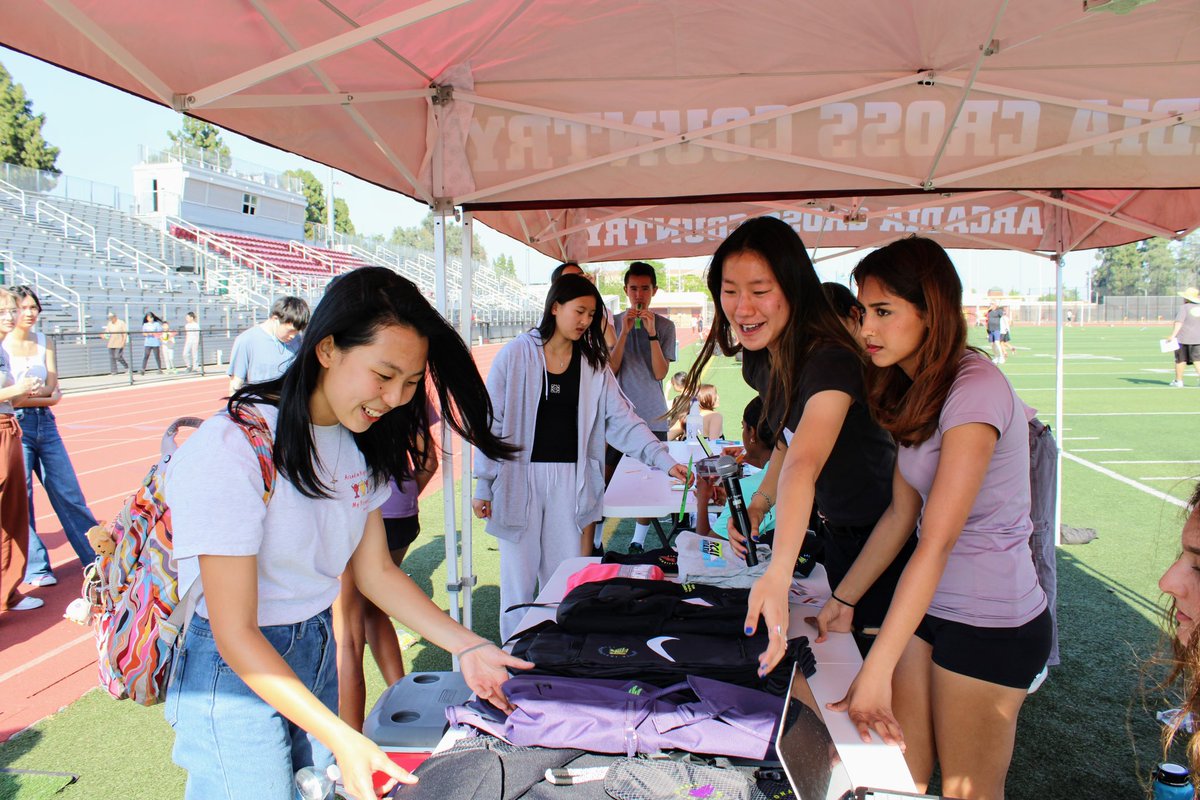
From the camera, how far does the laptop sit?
1303mm

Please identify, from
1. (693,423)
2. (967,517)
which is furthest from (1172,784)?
(693,423)

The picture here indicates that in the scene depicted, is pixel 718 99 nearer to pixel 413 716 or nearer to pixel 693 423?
pixel 413 716

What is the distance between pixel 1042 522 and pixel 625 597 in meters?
1.74

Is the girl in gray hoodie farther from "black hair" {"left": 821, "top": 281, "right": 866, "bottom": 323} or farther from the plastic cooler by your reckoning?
the plastic cooler

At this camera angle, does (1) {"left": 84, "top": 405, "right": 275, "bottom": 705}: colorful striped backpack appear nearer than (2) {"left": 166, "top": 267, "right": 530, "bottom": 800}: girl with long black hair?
No

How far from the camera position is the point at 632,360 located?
5961 mm

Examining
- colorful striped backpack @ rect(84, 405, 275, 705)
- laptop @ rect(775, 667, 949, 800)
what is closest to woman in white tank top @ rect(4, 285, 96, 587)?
colorful striped backpack @ rect(84, 405, 275, 705)

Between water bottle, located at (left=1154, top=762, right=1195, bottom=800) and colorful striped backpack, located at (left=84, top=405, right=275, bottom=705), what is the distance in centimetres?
239

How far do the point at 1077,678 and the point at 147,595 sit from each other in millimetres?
4063

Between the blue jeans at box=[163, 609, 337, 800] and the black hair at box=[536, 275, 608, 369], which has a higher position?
the black hair at box=[536, 275, 608, 369]

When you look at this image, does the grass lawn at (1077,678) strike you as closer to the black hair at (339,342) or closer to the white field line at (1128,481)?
the white field line at (1128,481)

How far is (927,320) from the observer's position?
74.9 inches

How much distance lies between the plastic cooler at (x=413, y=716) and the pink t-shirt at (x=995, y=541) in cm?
124

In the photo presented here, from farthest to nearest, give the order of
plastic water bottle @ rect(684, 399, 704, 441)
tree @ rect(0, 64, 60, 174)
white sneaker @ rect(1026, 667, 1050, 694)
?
tree @ rect(0, 64, 60, 174), plastic water bottle @ rect(684, 399, 704, 441), white sneaker @ rect(1026, 667, 1050, 694)
